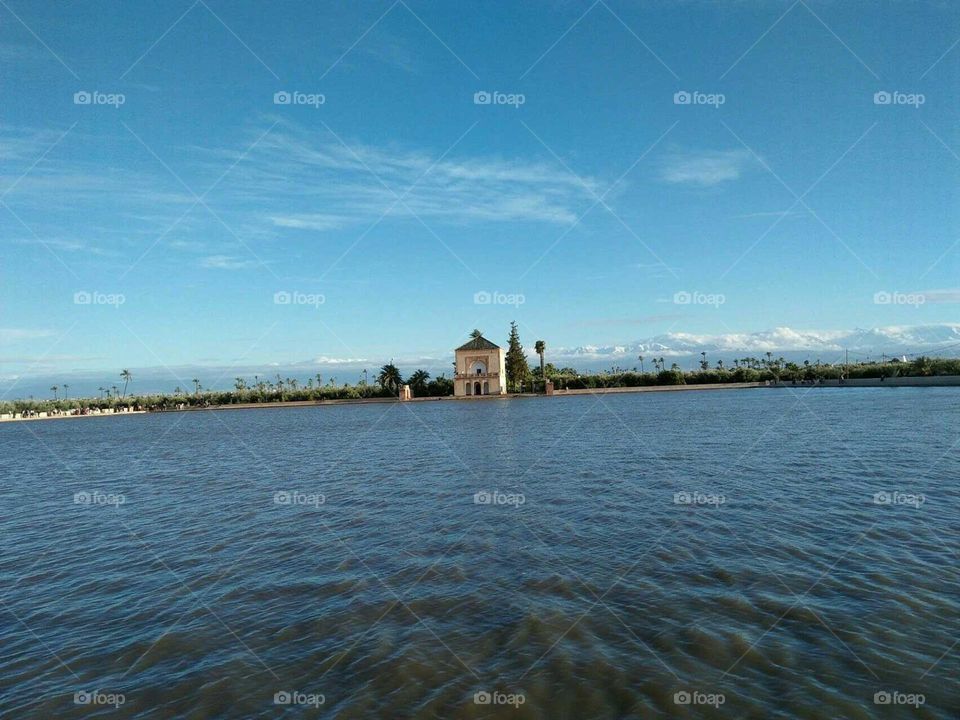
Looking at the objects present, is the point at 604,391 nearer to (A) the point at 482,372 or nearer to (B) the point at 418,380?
(A) the point at 482,372

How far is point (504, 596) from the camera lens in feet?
35.8

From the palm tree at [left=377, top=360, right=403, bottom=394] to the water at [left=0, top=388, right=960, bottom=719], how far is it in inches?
4654

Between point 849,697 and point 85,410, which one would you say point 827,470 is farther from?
point 85,410

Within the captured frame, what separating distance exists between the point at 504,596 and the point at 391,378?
134724 mm

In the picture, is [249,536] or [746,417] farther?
[746,417]

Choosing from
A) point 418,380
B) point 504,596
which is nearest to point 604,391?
point 418,380

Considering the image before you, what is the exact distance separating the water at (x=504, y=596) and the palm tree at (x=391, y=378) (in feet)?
388

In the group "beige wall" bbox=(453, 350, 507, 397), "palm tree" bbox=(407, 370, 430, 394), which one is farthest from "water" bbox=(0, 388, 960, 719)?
"palm tree" bbox=(407, 370, 430, 394)

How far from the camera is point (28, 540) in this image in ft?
58.0

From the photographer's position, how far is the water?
7656mm

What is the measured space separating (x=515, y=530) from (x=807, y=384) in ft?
447

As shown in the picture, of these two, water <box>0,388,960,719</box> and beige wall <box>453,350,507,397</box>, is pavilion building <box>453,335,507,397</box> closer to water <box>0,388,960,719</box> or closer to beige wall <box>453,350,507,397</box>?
beige wall <box>453,350,507,397</box>

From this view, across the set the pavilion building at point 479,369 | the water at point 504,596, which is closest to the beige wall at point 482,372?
the pavilion building at point 479,369

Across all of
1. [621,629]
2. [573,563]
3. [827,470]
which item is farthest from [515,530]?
[827,470]
